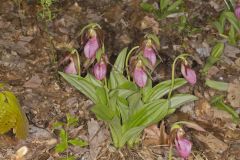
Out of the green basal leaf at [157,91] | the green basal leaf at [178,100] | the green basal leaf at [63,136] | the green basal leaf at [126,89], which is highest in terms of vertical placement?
the green basal leaf at [126,89]

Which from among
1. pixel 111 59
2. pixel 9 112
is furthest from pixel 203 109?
pixel 9 112

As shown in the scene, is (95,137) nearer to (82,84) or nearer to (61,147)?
(61,147)

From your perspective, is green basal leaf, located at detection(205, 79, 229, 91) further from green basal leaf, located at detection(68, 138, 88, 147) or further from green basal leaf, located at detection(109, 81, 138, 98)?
green basal leaf, located at detection(68, 138, 88, 147)

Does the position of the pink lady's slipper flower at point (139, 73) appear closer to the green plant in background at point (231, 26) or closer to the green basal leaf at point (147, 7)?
the green plant in background at point (231, 26)

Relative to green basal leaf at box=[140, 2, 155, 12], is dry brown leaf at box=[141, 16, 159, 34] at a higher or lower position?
lower

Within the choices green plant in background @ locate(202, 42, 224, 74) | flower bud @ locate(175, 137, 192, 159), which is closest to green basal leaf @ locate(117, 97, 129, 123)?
flower bud @ locate(175, 137, 192, 159)

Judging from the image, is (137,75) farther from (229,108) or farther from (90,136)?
(229,108)

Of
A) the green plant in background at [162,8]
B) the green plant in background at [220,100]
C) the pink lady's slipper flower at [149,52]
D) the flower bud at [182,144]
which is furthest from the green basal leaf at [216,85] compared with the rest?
the flower bud at [182,144]
